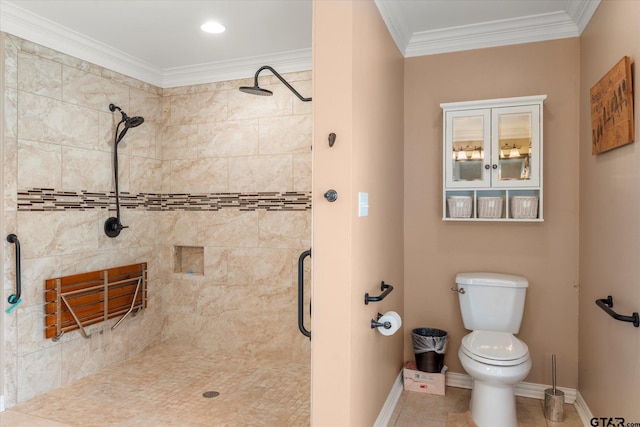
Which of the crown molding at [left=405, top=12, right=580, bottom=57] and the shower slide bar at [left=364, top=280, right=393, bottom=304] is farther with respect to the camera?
the crown molding at [left=405, top=12, right=580, bottom=57]

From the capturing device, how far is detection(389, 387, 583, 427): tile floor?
2500 millimetres

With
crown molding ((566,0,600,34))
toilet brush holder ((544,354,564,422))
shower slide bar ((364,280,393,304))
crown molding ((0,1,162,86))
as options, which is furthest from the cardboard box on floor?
crown molding ((0,1,162,86))

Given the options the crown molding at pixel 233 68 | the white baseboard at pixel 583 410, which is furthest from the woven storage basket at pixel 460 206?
the crown molding at pixel 233 68

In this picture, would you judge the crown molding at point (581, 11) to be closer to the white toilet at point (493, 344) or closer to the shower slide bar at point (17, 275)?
the white toilet at point (493, 344)

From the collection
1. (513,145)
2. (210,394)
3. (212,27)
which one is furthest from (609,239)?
(212,27)

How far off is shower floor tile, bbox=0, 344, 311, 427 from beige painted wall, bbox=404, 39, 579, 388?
1.00 meters

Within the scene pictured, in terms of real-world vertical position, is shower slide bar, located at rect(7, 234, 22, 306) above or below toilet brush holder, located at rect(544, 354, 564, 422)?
above

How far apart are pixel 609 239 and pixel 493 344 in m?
0.83

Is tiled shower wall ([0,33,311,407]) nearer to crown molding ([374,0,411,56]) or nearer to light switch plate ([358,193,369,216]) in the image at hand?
crown molding ([374,0,411,56])

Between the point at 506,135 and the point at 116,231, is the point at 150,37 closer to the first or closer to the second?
the point at 116,231

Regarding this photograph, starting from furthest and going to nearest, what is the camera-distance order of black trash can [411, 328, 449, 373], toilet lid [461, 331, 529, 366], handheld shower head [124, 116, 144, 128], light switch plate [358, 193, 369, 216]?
handheld shower head [124, 116, 144, 128] → black trash can [411, 328, 449, 373] → toilet lid [461, 331, 529, 366] → light switch plate [358, 193, 369, 216]

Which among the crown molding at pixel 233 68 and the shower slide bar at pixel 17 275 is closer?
the shower slide bar at pixel 17 275

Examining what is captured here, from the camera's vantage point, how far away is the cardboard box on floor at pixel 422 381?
2.87m

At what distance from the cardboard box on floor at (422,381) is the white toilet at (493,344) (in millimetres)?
323
